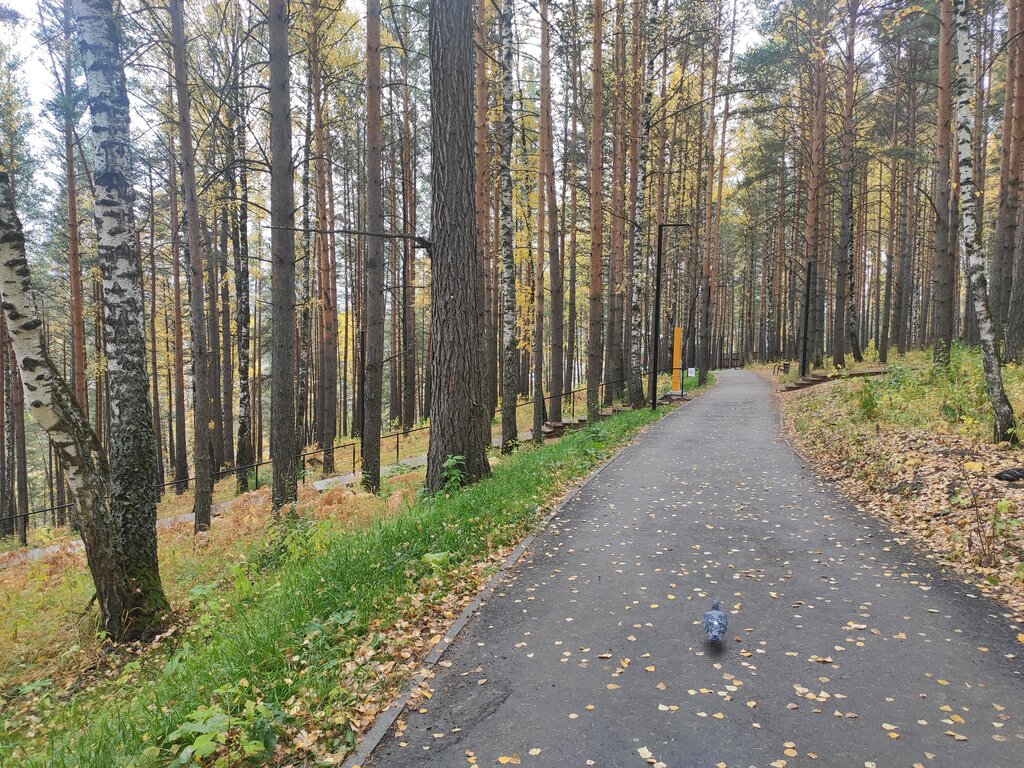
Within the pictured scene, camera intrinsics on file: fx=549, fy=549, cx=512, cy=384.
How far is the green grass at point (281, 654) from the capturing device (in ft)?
10.00

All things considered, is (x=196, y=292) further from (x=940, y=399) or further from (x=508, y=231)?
(x=940, y=399)

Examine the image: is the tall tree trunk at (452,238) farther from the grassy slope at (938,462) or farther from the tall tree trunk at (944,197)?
the tall tree trunk at (944,197)

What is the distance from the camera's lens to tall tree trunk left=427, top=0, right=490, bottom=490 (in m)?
7.26

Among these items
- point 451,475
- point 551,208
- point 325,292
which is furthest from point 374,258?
point 325,292

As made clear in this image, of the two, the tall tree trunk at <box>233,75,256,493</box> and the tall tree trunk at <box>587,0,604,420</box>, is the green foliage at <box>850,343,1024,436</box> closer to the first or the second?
the tall tree trunk at <box>587,0,604,420</box>

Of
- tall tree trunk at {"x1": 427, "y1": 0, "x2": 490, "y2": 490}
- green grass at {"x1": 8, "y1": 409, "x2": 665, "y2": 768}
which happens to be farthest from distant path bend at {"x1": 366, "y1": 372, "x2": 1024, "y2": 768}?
tall tree trunk at {"x1": 427, "y1": 0, "x2": 490, "y2": 490}

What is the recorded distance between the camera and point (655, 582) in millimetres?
5191

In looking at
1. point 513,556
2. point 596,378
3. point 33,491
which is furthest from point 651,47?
point 33,491

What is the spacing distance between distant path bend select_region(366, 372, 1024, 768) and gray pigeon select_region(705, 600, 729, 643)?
0.12 meters

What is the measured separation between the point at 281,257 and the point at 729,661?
8.15 metres

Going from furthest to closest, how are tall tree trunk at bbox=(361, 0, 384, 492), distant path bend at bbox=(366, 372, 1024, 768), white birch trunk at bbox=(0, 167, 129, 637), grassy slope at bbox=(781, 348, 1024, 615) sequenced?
1. tall tree trunk at bbox=(361, 0, 384, 492)
2. grassy slope at bbox=(781, 348, 1024, 615)
3. white birch trunk at bbox=(0, 167, 129, 637)
4. distant path bend at bbox=(366, 372, 1024, 768)

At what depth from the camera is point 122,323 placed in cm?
584

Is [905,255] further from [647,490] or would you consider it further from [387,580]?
[387,580]

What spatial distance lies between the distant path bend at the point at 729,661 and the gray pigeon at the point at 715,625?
0.38 feet
